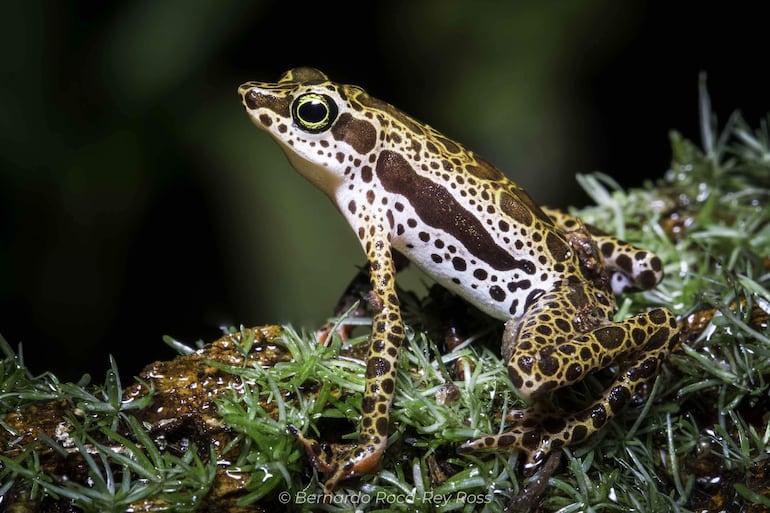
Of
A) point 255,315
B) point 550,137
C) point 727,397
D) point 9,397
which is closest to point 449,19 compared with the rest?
point 550,137

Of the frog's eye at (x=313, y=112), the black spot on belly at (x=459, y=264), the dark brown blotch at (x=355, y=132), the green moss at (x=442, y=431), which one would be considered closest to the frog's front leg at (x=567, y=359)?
the green moss at (x=442, y=431)

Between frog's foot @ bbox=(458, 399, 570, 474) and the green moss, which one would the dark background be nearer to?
the green moss

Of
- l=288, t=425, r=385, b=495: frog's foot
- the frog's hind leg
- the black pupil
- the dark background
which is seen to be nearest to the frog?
the black pupil

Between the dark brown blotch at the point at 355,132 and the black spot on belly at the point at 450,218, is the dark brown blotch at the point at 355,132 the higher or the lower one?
the higher one

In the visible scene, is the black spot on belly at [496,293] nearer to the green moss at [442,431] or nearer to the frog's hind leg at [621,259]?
the green moss at [442,431]

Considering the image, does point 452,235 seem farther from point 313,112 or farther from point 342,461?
point 342,461
